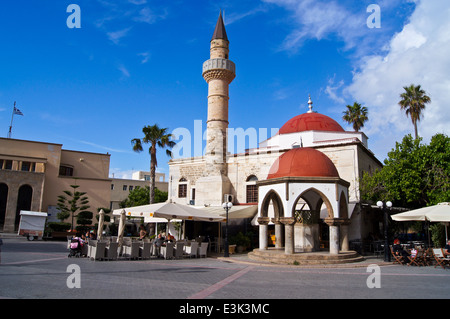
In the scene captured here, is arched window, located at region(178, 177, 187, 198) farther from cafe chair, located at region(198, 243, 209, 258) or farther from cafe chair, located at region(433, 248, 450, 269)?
cafe chair, located at region(433, 248, 450, 269)

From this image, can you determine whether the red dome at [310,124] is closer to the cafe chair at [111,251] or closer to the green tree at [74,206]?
the cafe chair at [111,251]

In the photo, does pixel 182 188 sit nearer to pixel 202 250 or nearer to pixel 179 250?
pixel 202 250

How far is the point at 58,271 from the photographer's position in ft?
32.4

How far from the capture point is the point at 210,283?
877 centimetres

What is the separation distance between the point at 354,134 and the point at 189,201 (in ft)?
44.2

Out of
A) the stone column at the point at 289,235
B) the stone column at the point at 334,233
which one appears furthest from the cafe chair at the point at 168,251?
the stone column at the point at 334,233

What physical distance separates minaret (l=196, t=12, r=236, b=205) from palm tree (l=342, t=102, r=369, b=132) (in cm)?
1412

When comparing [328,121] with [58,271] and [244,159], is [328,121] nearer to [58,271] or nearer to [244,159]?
[244,159]

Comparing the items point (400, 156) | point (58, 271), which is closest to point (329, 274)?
point (58, 271)

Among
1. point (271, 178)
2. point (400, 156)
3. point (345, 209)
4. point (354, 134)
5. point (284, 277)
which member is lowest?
point (284, 277)

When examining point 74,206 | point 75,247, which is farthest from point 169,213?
point 74,206

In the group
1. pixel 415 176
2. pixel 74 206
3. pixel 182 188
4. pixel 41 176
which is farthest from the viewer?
pixel 41 176

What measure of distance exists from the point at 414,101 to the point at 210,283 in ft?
87.3

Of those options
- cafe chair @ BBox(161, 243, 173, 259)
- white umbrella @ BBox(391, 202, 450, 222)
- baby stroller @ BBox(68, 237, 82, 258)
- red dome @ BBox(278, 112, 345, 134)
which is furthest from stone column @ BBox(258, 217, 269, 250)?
red dome @ BBox(278, 112, 345, 134)
